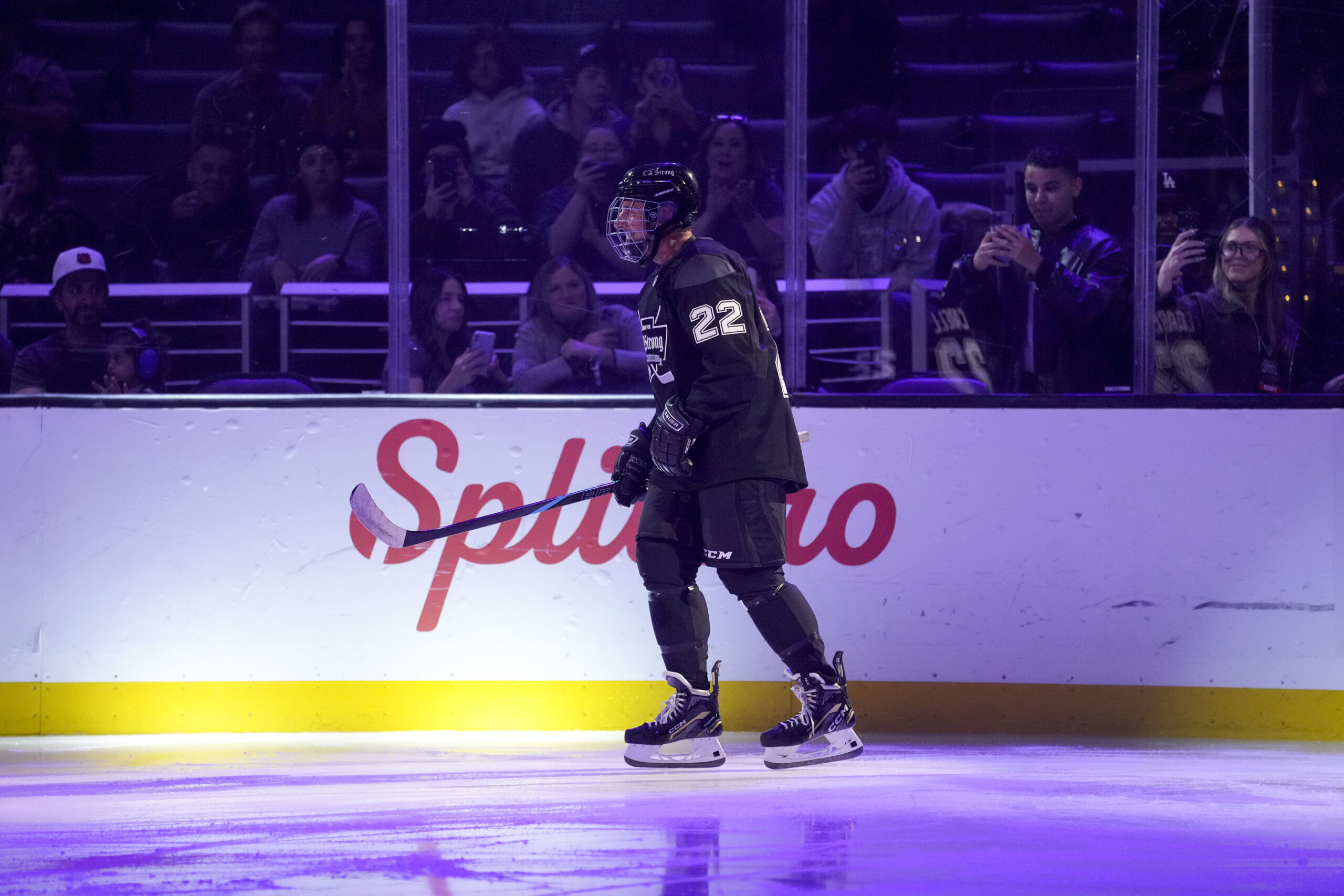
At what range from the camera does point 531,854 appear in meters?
2.35

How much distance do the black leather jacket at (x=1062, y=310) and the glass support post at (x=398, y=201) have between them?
4.94ft

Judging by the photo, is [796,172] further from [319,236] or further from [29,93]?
[29,93]

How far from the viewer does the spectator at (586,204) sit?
3891 millimetres

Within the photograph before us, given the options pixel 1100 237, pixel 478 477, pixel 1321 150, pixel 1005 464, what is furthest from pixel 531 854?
pixel 1321 150

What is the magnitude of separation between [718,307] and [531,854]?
3.74 ft

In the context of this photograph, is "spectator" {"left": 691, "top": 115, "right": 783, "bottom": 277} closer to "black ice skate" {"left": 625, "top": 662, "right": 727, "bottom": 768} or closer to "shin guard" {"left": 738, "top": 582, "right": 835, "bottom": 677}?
"shin guard" {"left": 738, "top": 582, "right": 835, "bottom": 677}

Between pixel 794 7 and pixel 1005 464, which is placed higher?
pixel 794 7

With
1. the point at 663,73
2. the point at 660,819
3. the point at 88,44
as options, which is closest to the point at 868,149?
the point at 663,73

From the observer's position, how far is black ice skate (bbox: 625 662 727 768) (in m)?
2.98

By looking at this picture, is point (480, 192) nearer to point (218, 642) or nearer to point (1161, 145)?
point (218, 642)

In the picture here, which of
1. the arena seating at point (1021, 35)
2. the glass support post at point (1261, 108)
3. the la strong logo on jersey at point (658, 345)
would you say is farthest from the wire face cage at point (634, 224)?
the glass support post at point (1261, 108)

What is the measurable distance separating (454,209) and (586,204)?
0.37 meters

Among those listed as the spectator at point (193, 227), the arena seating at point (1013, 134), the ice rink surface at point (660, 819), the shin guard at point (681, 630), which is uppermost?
the arena seating at point (1013, 134)

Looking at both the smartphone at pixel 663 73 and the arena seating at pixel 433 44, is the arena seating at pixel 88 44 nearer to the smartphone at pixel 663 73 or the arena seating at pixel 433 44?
the arena seating at pixel 433 44
